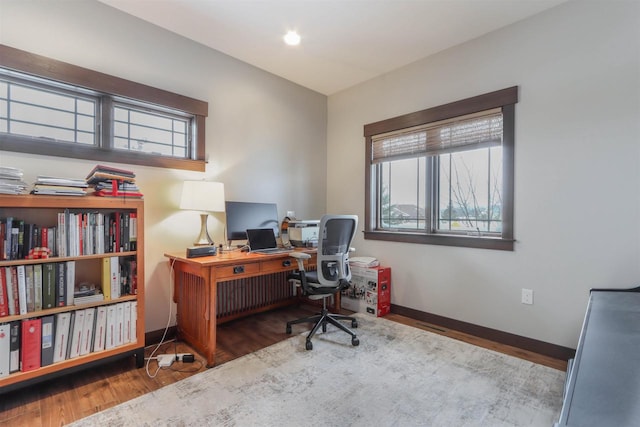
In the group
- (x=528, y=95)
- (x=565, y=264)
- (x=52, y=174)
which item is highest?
(x=528, y=95)

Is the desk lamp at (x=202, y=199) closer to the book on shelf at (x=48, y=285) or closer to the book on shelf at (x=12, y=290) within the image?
the book on shelf at (x=48, y=285)

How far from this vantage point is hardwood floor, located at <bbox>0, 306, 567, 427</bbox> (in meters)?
1.64

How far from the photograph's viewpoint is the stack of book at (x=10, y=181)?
167cm

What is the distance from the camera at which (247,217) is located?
3.04 meters

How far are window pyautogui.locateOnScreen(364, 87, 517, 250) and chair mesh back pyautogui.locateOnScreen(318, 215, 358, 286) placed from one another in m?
0.87

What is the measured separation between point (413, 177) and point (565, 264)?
1503 millimetres

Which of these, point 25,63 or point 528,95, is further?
point 528,95

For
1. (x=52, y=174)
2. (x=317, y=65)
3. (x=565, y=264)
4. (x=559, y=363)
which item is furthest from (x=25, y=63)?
(x=559, y=363)

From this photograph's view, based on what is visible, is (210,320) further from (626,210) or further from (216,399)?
(626,210)

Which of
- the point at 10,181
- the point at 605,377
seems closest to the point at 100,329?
the point at 10,181

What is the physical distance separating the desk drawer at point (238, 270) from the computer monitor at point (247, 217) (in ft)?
1.73

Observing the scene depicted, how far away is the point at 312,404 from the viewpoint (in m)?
1.74

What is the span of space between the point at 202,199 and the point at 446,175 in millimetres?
2314

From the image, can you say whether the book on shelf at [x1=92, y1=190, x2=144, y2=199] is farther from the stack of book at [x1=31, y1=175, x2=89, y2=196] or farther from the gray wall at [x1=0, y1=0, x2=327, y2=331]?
the gray wall at [x1=0, y1=0, x2=327, y2=331]
